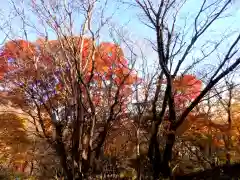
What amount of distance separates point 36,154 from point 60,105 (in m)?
5.43

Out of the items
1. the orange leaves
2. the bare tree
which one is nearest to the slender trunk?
the bare tree

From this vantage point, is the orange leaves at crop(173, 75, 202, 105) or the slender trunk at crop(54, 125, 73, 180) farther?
the orange leaves at crop(173, 75, 202, 105)

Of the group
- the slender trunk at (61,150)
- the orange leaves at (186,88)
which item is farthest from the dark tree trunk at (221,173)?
the slender trunk at (61,150)

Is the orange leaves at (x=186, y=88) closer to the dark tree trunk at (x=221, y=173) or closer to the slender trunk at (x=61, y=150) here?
the dark tree trunk at (x=221, y=173)

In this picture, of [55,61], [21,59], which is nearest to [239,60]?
[55,61]

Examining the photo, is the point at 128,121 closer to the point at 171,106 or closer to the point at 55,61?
the point at 171,106

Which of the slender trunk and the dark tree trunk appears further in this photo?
the dark tree trunk

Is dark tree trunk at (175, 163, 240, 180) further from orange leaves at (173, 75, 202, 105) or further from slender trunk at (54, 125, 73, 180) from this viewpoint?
slender trunk at (54, 125, 73, 180)

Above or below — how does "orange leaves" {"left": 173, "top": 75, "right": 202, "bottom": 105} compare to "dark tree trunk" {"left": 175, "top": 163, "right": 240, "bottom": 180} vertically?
above

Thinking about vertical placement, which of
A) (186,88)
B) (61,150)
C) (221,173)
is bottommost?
(221,173)

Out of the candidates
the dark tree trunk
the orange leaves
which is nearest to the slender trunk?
the orange leaves

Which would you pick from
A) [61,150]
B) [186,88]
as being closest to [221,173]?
[186,88]

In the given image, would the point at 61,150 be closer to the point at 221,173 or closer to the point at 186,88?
the point at 221,173

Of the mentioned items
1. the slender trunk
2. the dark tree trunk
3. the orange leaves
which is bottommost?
the dark tree trunk
